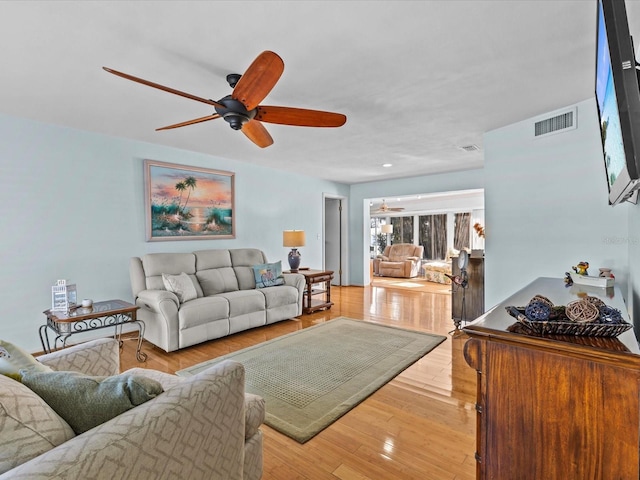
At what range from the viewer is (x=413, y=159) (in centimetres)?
495

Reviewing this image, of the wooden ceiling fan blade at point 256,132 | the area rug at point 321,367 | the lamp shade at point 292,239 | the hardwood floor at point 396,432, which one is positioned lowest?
the hardwood floor at point 396,432

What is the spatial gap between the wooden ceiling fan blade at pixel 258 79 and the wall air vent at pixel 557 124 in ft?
9.30

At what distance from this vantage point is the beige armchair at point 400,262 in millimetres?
8961

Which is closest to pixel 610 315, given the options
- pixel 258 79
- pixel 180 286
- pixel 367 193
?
pixel 258 79

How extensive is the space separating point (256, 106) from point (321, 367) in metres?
2.29

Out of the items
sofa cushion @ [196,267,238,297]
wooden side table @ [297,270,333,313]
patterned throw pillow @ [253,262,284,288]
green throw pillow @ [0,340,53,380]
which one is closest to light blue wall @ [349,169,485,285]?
wooden side table @ [297,270,333,313]

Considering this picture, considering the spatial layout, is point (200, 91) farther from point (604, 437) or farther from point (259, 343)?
point (604, 437)

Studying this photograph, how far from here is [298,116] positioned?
2.23m

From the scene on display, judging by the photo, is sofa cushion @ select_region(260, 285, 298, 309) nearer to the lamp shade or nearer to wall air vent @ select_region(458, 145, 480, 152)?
the lamp shade

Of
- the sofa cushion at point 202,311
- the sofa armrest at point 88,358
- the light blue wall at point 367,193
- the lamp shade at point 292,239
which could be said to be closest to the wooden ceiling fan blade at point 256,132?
the sofa armrest at point 88,358

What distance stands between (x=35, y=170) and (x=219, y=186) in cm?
211

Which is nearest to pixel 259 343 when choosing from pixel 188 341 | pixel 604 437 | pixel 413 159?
pixel 188 341

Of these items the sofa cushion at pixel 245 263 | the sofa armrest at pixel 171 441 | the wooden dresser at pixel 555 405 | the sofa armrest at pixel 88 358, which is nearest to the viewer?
the sofa armrest at pixel 171 441

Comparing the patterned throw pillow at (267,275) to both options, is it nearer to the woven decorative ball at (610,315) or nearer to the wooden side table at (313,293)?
the wooden side table at (313,293)
